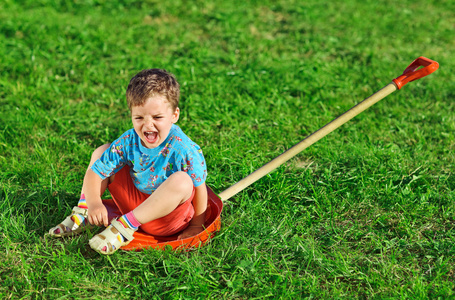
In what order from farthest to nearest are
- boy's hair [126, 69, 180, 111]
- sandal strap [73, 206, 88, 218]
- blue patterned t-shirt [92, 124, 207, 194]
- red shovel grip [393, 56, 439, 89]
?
sandal strap [73, 206, 88, 218] < red shovel grip [393, 56, 439, 89] < blue patterned t-shirt [92, 124, 207, 194] < boy's hair [126, 69, 180, 111]

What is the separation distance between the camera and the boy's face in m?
2.34

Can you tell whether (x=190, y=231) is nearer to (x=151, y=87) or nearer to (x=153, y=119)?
(x=153, y=119)

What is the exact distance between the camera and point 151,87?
91.7 inches

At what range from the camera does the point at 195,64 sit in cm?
446

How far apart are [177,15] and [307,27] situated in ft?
4.82

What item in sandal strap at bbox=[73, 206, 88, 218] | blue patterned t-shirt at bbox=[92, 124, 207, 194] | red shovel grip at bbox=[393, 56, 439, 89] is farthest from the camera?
sandal strap at bbox=[73, 206, 88, 218]

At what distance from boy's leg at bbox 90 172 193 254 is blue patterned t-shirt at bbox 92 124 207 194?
0.08 m

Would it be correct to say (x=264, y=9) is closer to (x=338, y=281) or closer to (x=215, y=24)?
(x=215, y=24)

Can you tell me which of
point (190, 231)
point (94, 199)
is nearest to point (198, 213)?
point (190, 231)

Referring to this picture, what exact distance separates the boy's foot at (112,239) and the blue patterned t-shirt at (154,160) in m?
0.27

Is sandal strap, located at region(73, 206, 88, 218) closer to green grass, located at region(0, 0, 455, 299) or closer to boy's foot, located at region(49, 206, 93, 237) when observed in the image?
boy's foot, located at region(49, 206, 93, 237)

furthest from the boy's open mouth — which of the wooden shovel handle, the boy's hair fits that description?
the wooden shovel handle

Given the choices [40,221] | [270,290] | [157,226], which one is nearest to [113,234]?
[157,226]

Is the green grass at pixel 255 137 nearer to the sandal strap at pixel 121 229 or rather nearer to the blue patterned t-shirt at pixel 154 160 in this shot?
the sandal strap at pixel 121 229
